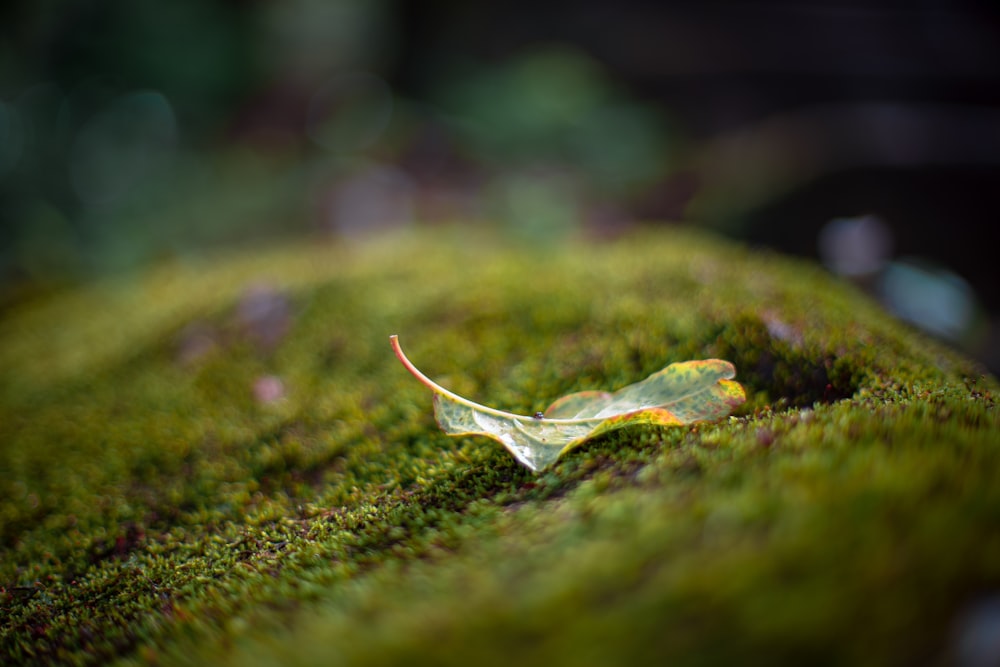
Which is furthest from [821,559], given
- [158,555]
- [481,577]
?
[158,555]

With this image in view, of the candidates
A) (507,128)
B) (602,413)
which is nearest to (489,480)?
(602,413)

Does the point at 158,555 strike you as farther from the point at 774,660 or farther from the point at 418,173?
the point at 418,173

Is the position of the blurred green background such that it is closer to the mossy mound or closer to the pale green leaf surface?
the mossy mound

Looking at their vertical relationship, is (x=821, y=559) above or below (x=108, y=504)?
above

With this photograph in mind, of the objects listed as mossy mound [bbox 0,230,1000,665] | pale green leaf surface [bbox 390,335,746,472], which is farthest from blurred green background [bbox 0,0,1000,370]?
pale green leaf surface [bbox 390,335,746,472]

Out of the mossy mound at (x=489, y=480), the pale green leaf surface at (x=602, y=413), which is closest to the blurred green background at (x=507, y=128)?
the mossy mound at (x=489, y=480)

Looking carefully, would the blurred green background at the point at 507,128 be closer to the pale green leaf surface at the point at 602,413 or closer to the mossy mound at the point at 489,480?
the mossy mound at the point at 489,480
